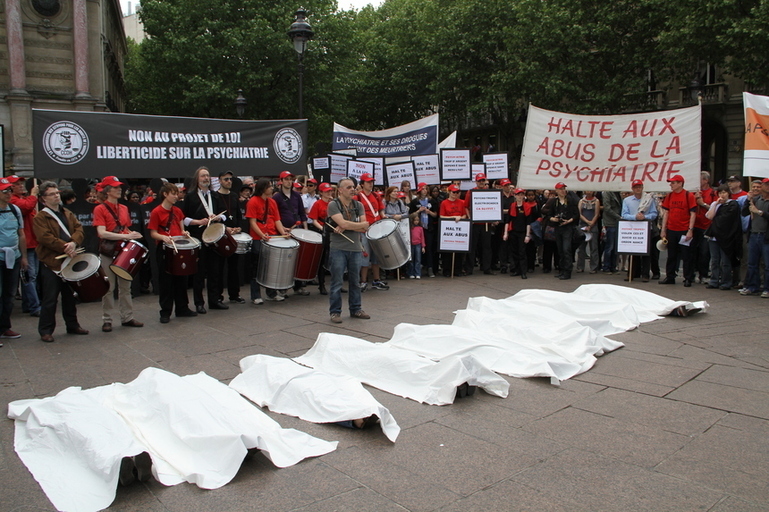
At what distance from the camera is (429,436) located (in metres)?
4.68

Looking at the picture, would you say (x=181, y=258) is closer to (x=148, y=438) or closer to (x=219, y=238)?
(x=219, y=238)

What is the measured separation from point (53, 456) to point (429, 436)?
8.17ft

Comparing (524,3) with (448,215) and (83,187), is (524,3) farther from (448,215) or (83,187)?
(83,187)

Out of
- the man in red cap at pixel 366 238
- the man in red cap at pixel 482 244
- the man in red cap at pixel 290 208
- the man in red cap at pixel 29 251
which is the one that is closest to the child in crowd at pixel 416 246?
the man in red cap at pixel 482 244

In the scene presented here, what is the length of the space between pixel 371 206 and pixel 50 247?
560 centimetres

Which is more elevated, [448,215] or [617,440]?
[448,215]

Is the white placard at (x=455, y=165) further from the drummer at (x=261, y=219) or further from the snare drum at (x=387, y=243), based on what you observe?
the drummer at (x=261, y=219)

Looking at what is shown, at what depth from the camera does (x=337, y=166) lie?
50.8 ft

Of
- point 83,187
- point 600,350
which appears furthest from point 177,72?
point 600,350

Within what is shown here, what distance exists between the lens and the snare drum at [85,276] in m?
7.85

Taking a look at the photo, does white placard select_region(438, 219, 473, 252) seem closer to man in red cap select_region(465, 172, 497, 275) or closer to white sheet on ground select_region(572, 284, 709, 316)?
man in red cap select_region(465, 172, 497, 275)

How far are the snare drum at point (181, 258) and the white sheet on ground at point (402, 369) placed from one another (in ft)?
9.99

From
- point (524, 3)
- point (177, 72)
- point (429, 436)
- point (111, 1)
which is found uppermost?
point (111, 1)

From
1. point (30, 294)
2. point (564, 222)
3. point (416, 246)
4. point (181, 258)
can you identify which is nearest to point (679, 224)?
point (564, 222)
